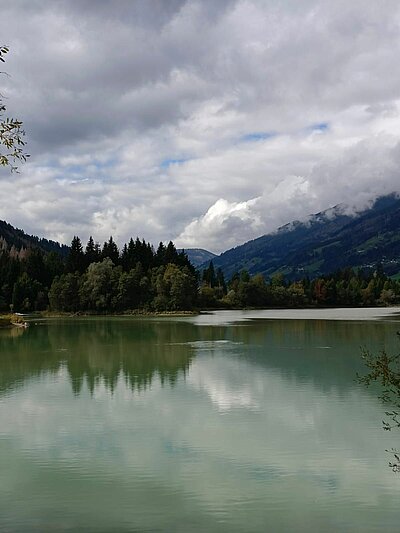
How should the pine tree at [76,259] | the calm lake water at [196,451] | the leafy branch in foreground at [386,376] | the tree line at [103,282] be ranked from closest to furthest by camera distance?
the leafy branch in foreground at [386,376] → the calm lake water at [196,451] → the tree line at [103,282] → the pine tree at [76,259]

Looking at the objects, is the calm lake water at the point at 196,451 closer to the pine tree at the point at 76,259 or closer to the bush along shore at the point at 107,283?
the bush along shore at the point at 107,283

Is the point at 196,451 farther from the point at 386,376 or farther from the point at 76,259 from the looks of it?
the point at 76,259

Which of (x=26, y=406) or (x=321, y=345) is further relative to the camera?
(x=321, y=345)

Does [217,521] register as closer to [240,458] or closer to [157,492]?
[157,492]

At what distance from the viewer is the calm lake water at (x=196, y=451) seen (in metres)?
13.3

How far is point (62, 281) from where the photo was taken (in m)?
148

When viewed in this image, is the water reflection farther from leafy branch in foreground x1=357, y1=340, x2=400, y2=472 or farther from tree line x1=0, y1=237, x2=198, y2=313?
tree line x1=0, y1=237, x2=198, y2=313

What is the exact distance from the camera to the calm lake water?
13.3 metres

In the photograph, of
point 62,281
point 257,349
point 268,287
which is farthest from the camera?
point 268,287

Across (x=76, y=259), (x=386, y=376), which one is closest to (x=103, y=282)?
(x=76, y=259)

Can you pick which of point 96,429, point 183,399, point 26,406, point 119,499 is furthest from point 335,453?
point 26,406

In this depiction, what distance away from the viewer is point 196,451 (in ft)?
61.0

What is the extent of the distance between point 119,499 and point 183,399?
13.6 m

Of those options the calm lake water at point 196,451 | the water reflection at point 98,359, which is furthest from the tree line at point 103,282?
the calm lake water at point 196,451
